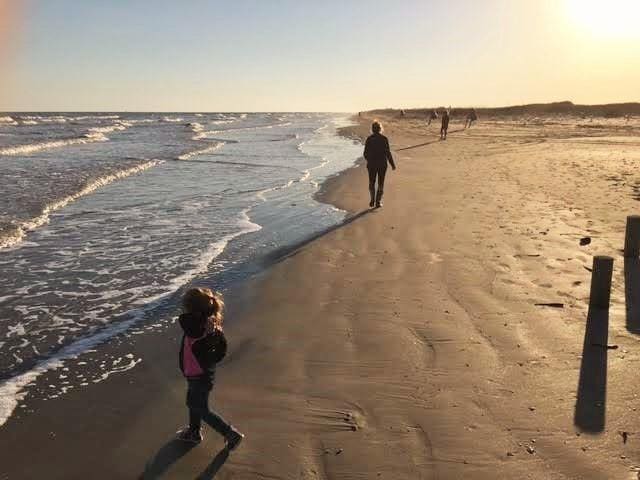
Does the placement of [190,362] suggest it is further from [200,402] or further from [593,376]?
[593,376]

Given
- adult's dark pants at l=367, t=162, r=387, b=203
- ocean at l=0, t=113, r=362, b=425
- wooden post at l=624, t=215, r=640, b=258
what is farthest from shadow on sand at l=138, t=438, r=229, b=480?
adult's dark pants at l=367, t=162, r=387, b=203

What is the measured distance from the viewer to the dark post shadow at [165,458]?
3496 mm

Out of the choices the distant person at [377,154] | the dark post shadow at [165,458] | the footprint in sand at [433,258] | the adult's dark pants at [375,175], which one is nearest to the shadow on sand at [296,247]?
the adult's dark pants at [375,175]

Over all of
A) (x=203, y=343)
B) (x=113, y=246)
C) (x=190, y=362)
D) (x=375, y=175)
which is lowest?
(x=113, y=246)

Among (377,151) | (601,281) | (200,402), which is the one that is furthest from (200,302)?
(377,151)

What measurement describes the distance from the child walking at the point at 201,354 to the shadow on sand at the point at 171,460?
0.22 ft

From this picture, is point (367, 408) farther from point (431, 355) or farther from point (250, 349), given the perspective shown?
point (250, 349)

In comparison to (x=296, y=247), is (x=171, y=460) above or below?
below

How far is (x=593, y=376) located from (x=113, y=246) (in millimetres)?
7711

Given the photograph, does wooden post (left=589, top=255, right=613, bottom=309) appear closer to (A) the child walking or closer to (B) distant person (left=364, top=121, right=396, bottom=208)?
(A) the child walking

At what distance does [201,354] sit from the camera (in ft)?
12.1

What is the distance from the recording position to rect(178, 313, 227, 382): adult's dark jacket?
3.62 meters

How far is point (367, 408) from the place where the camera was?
4117 mm

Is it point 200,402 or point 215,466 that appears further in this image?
point 200,402
